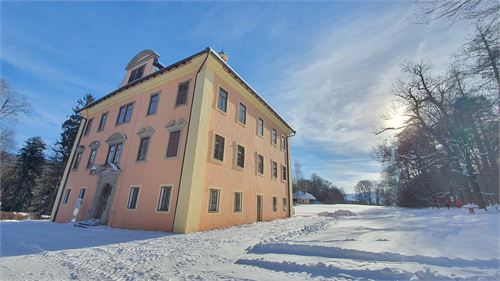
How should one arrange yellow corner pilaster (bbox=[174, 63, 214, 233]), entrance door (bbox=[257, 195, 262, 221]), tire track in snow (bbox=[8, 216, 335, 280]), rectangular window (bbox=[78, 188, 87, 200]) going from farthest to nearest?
entrance door (bbox=[257, 195, 262, 221]), rectangular window (bbox=[78, 188, 87, 200]), yellow corner pilaster (bbox=[174, 63, 214, 233]), tire track in snow (bbox=[8, 216, 335, 280])

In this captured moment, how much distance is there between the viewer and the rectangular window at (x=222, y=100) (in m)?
15.2

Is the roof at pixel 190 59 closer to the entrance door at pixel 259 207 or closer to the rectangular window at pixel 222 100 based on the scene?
the rectangular window at pixel 222 100

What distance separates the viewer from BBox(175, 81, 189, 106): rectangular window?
14531 millimetres

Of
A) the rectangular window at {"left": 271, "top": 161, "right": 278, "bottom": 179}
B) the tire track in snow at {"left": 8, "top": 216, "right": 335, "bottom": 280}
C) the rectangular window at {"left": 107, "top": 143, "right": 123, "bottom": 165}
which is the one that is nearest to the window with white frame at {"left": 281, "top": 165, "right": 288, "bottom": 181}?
the rectangular window at {"left": 271, "top": 161, "right": 278, "bottom": 179}

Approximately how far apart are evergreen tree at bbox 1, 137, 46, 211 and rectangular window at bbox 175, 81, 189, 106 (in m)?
34.8

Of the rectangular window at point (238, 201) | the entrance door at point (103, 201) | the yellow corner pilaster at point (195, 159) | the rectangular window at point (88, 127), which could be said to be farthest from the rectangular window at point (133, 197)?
the rectangular window at point (88, 127)

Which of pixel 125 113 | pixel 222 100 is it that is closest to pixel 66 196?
pixel 125 113

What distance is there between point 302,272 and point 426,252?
3057mm

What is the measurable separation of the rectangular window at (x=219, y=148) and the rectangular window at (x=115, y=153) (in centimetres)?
770

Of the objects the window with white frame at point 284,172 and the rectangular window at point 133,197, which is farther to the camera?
the window with white frame at point 284,172

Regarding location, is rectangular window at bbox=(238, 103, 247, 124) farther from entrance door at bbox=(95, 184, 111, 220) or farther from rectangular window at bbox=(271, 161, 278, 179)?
entrance door at bbox=(95, 184, 111, 220)

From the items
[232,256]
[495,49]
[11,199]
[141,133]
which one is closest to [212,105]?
[141,133]

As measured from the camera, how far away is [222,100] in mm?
15523

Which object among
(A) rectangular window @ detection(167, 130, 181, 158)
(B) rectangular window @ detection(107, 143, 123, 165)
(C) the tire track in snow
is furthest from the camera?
(B) rectangular window @ detection(107, 143, 123, 165)
